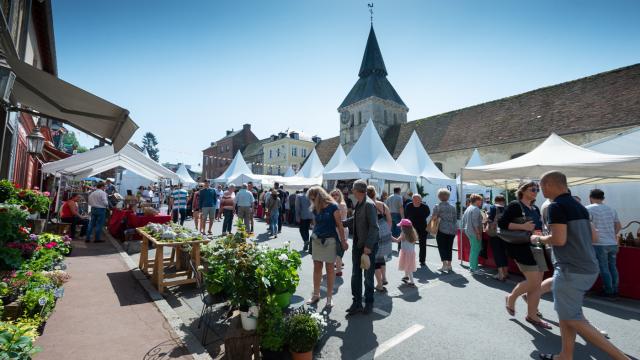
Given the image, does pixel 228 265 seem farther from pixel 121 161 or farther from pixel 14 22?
pixel 121 161

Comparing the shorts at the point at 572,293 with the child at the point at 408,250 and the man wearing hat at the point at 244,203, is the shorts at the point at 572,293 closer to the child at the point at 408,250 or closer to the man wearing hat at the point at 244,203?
the child at the point at 408,250

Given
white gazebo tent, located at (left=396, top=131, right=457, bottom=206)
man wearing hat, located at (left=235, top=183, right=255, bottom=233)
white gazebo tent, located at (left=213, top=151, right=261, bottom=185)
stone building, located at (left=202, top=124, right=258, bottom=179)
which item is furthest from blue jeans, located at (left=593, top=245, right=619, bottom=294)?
stone building, located at (left=202, top=124, right=258, bottom=179)

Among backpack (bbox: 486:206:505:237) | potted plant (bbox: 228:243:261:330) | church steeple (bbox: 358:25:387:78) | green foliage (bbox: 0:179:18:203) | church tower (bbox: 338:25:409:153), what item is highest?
church steeple (bbox: 358:25:387:78)

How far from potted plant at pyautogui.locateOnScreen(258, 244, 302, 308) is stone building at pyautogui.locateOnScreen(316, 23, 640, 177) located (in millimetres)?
21569

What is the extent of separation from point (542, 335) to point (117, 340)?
491 centimetres

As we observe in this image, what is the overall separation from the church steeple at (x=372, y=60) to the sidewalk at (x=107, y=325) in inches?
1572

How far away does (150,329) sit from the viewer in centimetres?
350

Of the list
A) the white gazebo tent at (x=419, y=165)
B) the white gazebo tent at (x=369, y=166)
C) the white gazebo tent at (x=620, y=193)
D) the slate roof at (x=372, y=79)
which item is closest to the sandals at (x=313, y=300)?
the white gazebo tent at (x=369, y=166)

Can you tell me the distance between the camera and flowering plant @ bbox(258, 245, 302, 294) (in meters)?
3.15

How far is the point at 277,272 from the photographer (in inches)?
129

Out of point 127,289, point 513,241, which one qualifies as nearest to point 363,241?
point 513,241

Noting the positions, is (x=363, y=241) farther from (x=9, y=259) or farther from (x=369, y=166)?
(x=369, y=166)

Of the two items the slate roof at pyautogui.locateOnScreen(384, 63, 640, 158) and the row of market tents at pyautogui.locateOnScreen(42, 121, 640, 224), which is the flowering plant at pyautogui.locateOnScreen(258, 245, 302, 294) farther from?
the slate roof at pyautogui.locateOnScreen(384, 63, 640, 158)

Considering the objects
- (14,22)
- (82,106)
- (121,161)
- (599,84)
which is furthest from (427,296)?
(599,84)
